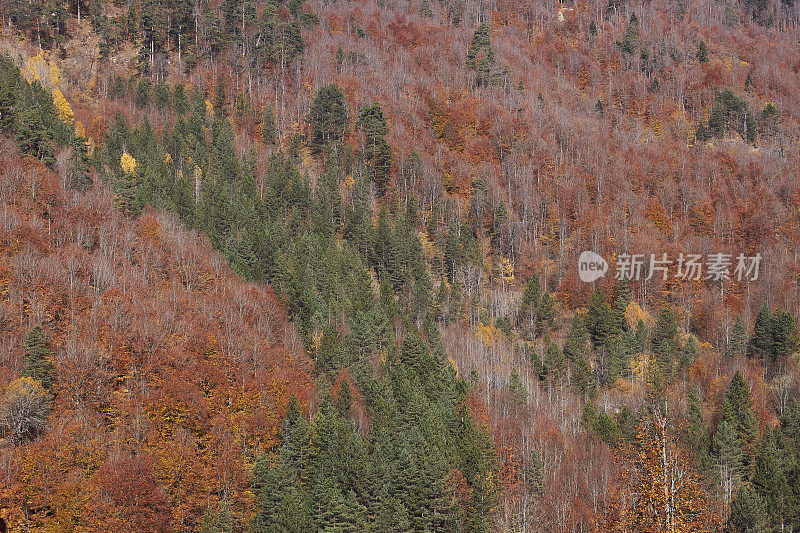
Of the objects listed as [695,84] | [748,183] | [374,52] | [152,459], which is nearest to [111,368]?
[152,459]

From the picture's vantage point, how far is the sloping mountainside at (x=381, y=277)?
173 ft

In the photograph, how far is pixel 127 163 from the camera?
88.1m

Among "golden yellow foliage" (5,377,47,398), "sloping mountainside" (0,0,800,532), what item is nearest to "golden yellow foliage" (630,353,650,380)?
"sloping mountainside" (0,0,800,532)

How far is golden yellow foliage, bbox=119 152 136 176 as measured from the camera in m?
86.0

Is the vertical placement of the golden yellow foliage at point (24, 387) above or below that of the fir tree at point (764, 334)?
above

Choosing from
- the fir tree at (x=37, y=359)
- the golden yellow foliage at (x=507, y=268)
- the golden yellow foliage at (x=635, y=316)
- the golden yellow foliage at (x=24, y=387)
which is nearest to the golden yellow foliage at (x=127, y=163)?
the fir tree at (x=37, y=359)

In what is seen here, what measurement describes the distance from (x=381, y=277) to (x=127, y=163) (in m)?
35.2

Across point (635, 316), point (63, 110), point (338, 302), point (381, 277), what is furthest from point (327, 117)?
point (635, 316)

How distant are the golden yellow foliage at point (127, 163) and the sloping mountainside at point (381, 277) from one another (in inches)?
20.0

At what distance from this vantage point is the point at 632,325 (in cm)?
10038

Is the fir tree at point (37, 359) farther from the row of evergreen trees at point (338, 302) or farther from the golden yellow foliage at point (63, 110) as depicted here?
the golden yellow foliage at point (63, 110)

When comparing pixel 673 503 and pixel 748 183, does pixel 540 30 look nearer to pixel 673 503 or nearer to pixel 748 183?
pixel 748 183

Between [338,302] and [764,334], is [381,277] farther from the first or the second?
[764,334]

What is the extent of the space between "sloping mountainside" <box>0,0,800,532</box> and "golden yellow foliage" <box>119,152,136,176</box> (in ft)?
1.67
